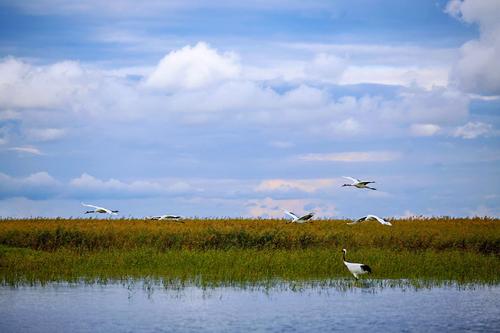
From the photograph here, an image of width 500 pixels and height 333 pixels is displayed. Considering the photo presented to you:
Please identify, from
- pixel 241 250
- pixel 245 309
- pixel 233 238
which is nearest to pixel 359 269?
pixel 245 309

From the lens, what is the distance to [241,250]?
3141 cm

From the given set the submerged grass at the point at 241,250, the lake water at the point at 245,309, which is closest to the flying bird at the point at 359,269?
the lake water at the point at 245,309

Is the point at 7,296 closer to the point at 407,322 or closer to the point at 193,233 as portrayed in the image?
the point at 407,322

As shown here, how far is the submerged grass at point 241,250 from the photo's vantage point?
83.5 feet

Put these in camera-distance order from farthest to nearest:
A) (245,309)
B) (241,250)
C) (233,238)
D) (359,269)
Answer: (233,238) → (241,250) → (359,269) → (245,309)

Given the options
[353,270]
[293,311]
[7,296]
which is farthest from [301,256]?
[7,296]

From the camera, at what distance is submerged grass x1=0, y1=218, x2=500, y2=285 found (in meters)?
25.5

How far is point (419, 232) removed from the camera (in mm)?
34812

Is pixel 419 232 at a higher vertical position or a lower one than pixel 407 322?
higher

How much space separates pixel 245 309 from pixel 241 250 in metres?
12.3

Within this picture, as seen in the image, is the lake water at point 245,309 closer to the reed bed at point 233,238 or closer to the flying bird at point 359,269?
the flying bird at point 359,269

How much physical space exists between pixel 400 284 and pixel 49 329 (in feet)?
37.9

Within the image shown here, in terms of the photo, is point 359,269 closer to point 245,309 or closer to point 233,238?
point 245,309

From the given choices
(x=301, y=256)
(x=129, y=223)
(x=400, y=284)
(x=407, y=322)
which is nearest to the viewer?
(x=407, y=322)
